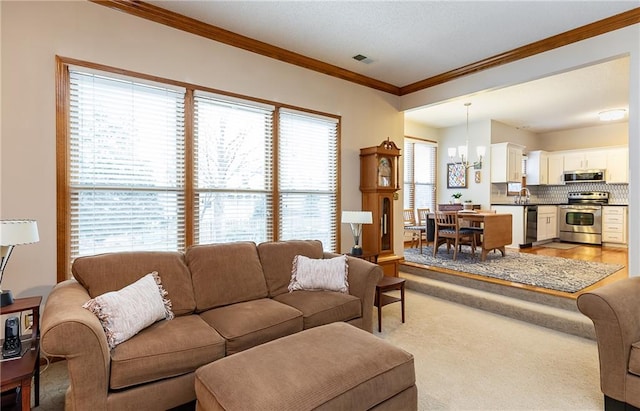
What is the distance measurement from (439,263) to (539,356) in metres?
2.42

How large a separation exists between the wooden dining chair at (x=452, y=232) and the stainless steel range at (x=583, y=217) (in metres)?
3.89

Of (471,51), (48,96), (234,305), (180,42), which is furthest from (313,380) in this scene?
(471,51)

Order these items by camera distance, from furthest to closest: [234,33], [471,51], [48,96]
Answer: [471,51]
[234,33]
[48,96]

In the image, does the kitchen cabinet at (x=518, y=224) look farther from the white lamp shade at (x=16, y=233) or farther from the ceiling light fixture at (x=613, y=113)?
the white lamp shade at (x=16, y=233)

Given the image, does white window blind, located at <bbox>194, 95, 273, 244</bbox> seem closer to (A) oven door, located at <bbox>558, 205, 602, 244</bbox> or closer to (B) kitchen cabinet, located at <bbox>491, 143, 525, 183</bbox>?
(B) kitchen cabinet, located at <bbox>491, 143, 525, 183</bbox>

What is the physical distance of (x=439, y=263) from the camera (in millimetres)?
5121

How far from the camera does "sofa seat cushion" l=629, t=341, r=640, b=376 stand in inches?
73.0

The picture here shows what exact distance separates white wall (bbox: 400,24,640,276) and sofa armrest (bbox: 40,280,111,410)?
4.15 meters

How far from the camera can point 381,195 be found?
448cm

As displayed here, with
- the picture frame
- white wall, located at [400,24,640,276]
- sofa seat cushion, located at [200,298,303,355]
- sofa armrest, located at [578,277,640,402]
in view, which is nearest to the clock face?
white wall, located at [400,24,640,276]

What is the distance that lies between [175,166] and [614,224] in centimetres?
870

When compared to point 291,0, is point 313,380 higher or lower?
lower

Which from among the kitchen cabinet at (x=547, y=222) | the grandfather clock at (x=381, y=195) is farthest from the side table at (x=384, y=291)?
the kitchen cabinet at (x=547, y=222)

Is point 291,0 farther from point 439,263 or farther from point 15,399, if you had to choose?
point 439,263
